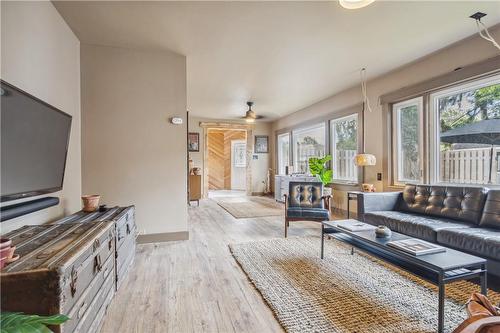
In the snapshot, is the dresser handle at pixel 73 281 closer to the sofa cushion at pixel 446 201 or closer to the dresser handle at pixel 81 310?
the dresser handle at pixel 81 310

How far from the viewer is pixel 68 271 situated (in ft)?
4.00

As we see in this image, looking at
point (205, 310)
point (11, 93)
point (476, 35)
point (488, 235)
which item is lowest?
point (205, 310)

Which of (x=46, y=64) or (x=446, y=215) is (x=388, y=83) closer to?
(x=446, y=215)

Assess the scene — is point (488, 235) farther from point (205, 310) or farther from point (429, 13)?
point (205, 310)

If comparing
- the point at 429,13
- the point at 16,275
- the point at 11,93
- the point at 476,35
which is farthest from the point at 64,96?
the point at 476,35

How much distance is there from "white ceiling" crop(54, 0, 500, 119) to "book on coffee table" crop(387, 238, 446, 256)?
2.19m

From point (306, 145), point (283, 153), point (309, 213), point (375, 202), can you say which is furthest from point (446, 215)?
point (283, 153)

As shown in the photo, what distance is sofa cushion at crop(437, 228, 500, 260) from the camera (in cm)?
205

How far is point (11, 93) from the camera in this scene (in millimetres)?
1430

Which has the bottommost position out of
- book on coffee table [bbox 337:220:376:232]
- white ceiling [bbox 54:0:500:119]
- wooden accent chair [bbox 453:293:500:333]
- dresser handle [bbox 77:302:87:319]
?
dresser handle [bbox 77:302:87:319]

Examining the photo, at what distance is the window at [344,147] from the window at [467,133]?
1.58m

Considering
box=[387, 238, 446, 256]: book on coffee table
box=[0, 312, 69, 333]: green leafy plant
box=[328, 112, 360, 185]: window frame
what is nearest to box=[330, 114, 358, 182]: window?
box=[328, 112, 360, 185]: window frame

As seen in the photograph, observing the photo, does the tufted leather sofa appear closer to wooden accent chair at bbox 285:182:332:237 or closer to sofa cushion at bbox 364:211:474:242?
sofa cushion at bbox 364:211:474:242

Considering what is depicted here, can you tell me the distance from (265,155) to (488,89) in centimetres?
631
